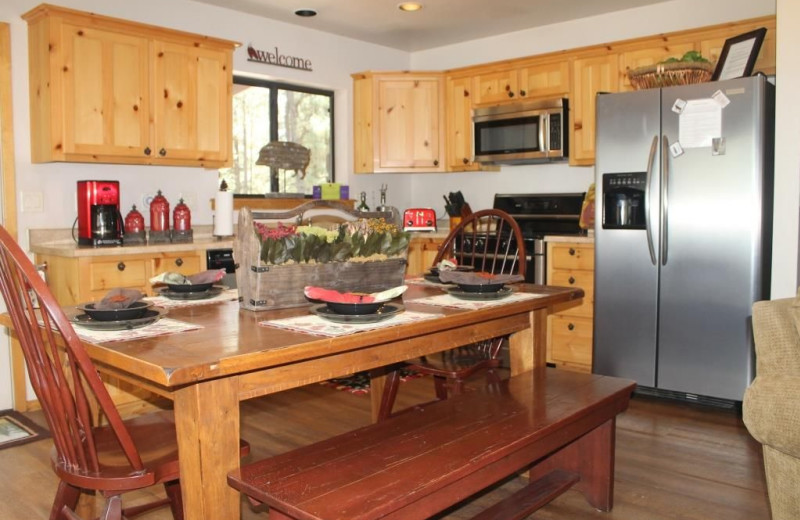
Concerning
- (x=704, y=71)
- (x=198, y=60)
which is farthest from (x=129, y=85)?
(x=704, y=71)

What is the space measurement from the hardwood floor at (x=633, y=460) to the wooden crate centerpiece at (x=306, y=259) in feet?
2.87

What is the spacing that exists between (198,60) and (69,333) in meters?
2.97

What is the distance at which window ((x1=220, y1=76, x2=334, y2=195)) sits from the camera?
15.6 feet

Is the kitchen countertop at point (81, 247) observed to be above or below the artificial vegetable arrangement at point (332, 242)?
below

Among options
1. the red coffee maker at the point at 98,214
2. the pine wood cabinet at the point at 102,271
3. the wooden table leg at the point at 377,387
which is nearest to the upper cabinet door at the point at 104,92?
the red coffee maker at the point at 98,214

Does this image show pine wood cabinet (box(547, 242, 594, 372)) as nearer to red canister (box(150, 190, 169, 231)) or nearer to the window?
the window

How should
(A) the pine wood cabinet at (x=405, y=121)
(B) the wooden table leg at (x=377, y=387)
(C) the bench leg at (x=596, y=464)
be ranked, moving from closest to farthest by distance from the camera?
(C) the bench leg at (x=596, y=464), (B) the wooden table leg at (x=377, y=387), (A) the pine wood cabinet at (x=405, y=121)

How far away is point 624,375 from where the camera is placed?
12.2 ft

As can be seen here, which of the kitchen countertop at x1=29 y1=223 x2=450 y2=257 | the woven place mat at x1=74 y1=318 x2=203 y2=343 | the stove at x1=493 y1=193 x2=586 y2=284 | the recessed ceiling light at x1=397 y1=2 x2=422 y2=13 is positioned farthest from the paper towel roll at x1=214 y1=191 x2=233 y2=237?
the woven place mat at x1=74 y1=318 x2=203 y2=343

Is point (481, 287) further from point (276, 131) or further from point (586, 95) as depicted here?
point (276, 131)

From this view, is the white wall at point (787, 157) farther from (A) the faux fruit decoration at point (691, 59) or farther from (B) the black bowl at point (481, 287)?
(B) the black bowl at point (481, 287)

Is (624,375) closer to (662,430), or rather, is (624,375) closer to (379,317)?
(662,430)

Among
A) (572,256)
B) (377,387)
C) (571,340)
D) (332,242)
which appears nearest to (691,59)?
(572,256)

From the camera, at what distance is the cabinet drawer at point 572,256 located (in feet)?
13.3
